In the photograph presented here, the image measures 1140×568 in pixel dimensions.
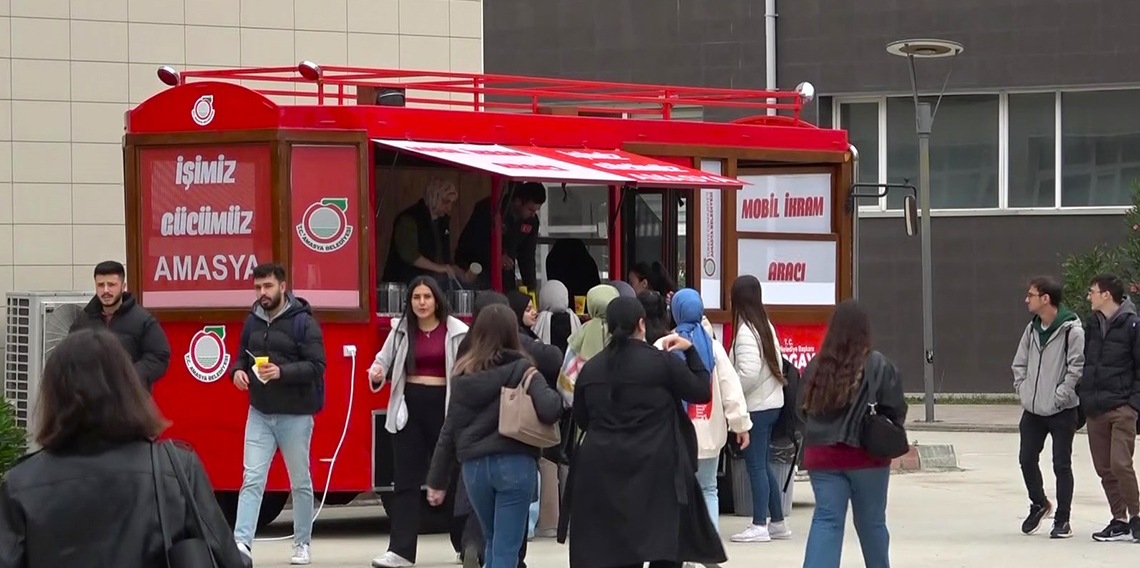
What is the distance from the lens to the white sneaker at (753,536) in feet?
38.6

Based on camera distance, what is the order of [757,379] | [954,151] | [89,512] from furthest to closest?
[954,151]
[757,379]
[89,512]

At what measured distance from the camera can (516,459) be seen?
8570mm

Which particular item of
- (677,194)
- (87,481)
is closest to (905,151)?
(677,194)

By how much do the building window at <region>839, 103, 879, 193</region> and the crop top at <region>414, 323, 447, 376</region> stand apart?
58.8 feet

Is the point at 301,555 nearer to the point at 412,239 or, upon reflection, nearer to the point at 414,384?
the point at 414,384

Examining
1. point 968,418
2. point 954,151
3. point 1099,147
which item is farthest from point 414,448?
point 1099,147

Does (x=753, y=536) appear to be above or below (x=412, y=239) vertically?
below

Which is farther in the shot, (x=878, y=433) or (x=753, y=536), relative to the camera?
(x=753, y=536)

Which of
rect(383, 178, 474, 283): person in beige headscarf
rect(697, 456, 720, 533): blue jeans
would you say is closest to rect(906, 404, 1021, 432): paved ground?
rect(383, 178, 474, 283): person in beige headscarf

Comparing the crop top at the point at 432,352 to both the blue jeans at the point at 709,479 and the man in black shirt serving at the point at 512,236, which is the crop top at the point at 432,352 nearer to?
the blue jeans at the point at 709,479

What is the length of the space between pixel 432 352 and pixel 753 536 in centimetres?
259

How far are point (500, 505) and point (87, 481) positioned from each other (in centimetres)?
424

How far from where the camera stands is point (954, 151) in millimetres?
27547

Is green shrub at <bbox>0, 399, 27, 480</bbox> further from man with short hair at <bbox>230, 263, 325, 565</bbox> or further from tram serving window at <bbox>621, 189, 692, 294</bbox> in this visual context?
tram serving window at <bbox>621, 189, 692, 294</bbox>
